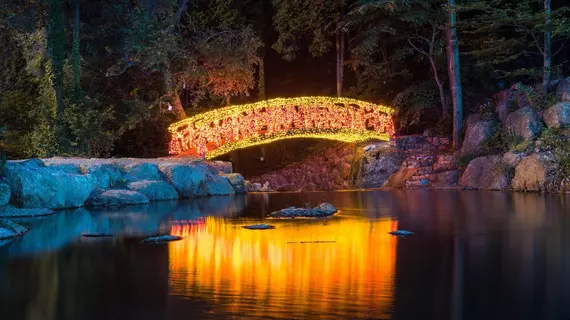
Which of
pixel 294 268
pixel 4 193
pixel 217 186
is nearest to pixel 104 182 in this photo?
pixel 4 193

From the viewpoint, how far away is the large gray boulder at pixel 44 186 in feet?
47.5

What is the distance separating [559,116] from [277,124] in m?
8.46

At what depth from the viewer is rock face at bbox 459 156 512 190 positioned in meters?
20.2

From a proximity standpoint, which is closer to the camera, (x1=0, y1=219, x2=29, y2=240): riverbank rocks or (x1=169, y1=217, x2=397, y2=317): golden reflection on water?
(x1=169, y1=217, x2=397, y2=317): golden reflection on water

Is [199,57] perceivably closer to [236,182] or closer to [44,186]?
[236,182]

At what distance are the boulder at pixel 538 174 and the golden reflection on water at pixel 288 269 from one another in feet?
27.6

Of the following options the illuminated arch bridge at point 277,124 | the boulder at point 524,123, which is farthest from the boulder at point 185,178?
the boulder at point 524,123

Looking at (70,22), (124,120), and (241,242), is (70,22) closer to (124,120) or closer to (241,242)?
(124,120)

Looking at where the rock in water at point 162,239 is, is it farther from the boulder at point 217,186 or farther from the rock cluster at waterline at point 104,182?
the boulder at point 217,186

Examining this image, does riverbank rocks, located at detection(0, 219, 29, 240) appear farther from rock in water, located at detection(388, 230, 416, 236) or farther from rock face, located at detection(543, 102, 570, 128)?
rock face, located at detection(543, 102, 570, 128)

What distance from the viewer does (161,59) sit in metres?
21.8

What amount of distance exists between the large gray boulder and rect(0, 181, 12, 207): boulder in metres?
0.44

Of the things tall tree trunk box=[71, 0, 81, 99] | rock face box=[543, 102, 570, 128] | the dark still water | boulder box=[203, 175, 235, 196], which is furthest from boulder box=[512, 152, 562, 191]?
tall tree trunk box=[71, 0, 81, 99]

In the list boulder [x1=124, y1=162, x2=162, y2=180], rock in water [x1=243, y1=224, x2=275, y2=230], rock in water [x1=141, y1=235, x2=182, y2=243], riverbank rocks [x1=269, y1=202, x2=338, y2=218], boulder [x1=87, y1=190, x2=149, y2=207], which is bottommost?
rock in water [x1=141, y1=235, x2=182, y2=243]
